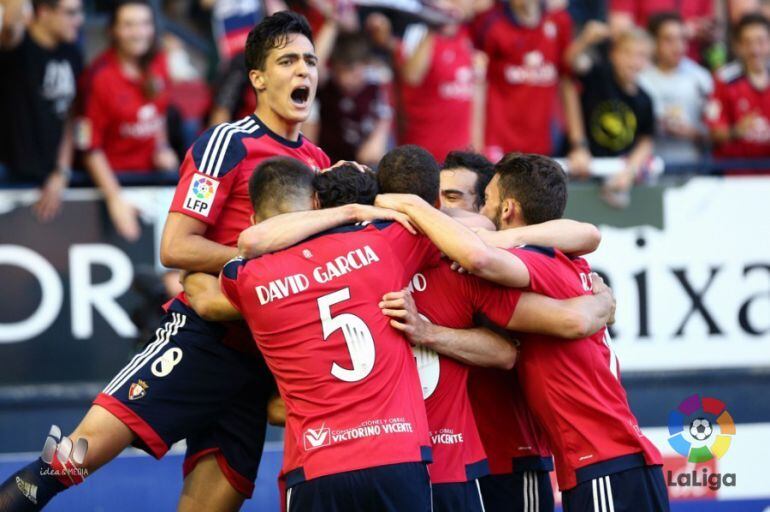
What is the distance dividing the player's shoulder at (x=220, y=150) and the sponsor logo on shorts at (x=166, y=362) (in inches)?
30.4

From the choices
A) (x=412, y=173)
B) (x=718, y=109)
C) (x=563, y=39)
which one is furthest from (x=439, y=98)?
(x=412, y=173)

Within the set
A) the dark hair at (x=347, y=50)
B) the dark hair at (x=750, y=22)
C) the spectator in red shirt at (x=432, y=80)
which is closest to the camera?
the dark hair at (x=347, y=50)

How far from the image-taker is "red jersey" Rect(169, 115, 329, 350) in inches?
203

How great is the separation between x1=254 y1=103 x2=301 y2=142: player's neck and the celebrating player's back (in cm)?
95

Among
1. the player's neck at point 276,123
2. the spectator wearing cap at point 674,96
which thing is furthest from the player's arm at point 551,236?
the spectator wearing cap at point 674,96

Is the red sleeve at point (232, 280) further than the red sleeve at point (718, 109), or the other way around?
the red sleeve at point (718, 109)

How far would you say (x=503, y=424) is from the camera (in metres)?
5.25

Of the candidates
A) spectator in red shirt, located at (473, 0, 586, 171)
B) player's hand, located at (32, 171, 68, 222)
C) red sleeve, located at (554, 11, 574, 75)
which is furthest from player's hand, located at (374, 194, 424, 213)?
red sleeve, located at (554, 11, 574, 75)

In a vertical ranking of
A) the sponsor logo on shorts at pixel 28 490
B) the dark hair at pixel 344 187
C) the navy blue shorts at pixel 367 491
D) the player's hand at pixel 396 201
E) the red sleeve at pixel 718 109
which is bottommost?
the sponsor logo on shorts at pixel 28 490

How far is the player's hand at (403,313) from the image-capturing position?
15.0 feet

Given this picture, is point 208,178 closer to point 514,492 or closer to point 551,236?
point 551,236

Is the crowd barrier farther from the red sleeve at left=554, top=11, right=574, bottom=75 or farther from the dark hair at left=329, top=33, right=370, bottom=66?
the dark hair at left=329, top=33, right=370, bottom=66

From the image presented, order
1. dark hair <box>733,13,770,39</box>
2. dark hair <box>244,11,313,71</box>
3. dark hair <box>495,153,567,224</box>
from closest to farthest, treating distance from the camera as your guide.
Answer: dark hair <box>495,153,567,224</box> < dark hair <box>244,11,313,71</box> < dark hair <box>733,13,770,39</box>

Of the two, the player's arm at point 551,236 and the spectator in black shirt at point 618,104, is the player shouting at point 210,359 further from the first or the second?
the spectator in black shirt at point 618,104
